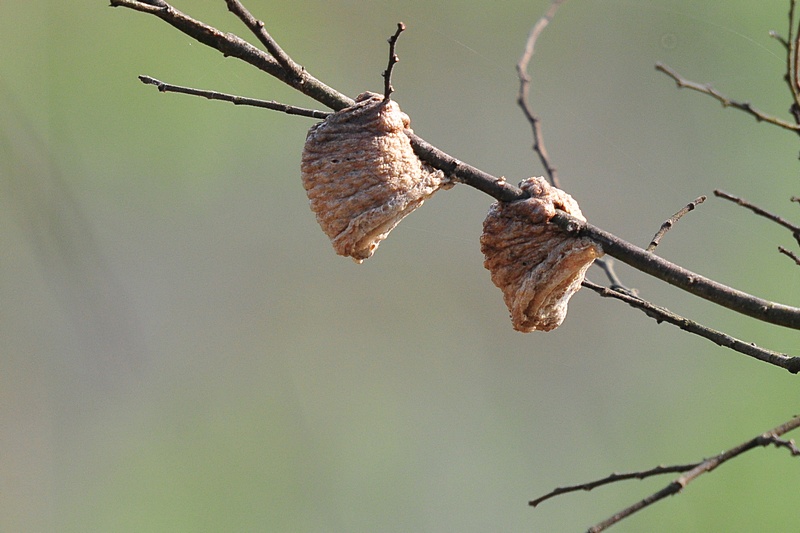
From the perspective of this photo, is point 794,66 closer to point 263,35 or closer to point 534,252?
point 534,252

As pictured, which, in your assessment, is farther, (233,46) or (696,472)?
(233,46)

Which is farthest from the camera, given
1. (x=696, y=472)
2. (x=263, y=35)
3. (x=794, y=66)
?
(x=794, y=66)

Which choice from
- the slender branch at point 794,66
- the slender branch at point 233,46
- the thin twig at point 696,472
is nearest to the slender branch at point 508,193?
the slender branch at point 233,46

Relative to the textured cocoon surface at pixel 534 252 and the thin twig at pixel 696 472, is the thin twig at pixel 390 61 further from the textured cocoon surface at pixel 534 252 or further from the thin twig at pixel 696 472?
the thin twig at pixel 696 472

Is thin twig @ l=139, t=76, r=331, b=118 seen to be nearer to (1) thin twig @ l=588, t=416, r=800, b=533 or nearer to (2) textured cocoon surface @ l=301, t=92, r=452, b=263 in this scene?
(2) textured cocoon surface @ l=301, t=92, r=452, b=263

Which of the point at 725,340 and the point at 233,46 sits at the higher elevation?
the point at 233,46

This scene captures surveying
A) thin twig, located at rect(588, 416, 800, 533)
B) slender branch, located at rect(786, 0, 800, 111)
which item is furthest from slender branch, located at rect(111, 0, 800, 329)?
slender branch, located at rect(786, 0, 800, 111)

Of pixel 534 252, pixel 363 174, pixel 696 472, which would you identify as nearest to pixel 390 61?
pixel 363 174
